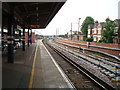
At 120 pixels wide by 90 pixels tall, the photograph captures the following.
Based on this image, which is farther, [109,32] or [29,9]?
[109,32]

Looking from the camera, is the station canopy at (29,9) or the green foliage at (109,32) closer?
the station canopy at (29,9)

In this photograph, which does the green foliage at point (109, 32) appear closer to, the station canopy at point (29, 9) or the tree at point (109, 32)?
the tree at point (109, 32)

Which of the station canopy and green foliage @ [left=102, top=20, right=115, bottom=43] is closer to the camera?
the station canopy

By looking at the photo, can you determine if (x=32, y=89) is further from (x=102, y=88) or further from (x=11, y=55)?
(x=11, y=55)

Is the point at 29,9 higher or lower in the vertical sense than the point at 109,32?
higher

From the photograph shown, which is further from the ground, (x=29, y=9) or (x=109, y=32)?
(x=29, y=9)

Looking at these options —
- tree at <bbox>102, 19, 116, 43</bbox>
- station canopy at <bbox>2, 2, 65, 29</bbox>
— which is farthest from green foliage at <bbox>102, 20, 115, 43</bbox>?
station canopy at <bbox>2, 2, 65, 29</bbox>

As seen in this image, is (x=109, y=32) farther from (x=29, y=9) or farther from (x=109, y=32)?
(x=29, y=9)

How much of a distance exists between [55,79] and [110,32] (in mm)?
22948

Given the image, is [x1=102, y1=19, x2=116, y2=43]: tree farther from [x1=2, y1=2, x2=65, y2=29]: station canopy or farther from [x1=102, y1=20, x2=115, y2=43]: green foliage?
[x1=2, y1=2, x2=65, y2=29]: station canopy

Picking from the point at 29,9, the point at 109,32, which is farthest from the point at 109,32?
the point at 29,9

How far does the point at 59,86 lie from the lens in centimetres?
604

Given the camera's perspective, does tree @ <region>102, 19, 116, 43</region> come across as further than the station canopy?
Yes

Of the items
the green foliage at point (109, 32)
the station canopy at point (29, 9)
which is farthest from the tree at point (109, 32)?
the station canopy at point (29, 9)
